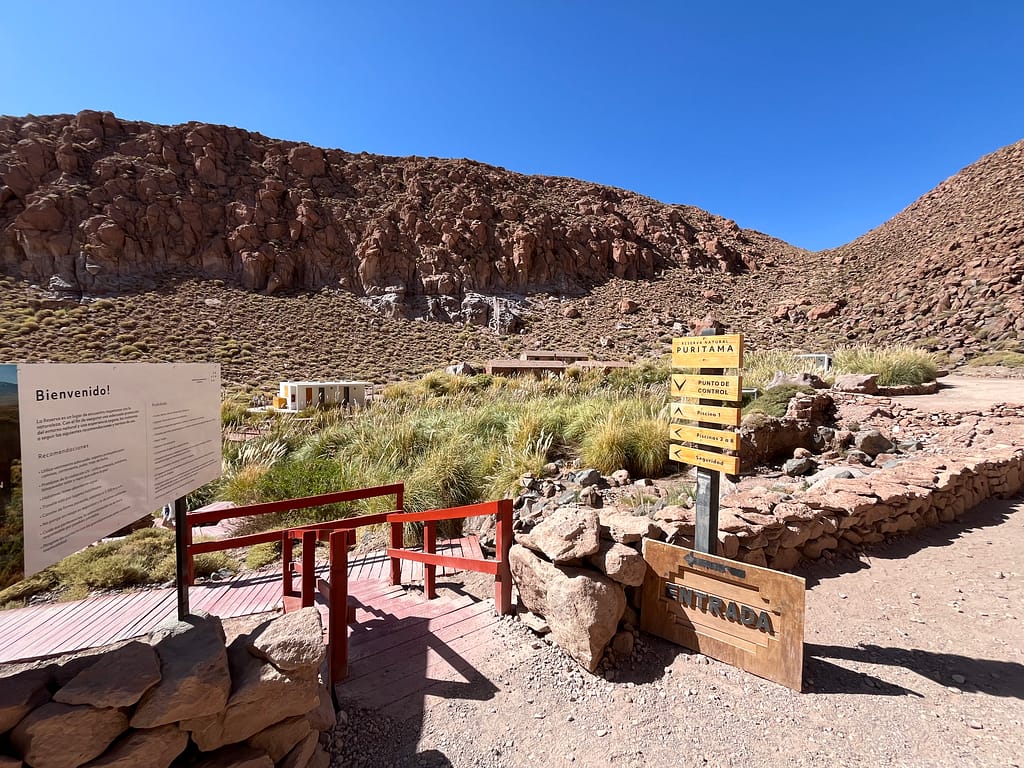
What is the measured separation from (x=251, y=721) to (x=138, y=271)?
46312mm

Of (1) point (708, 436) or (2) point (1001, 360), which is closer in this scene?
(1) point (708, 436)

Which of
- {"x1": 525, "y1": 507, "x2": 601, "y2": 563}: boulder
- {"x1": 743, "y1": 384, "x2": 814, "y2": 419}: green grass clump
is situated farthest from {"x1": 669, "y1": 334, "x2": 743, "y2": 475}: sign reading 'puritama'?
{"x1": 743, "y1": 384, "x2": 814, "y2": 419}: green grass clump

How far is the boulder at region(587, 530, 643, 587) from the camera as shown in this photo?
9.96 ft

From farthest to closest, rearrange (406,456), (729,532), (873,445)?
(406,456) → (873,445) → (729,532)

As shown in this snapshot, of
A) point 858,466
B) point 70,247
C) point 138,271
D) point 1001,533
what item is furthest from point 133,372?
A: point 70,247

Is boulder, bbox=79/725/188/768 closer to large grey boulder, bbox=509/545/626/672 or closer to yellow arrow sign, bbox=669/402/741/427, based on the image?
large grey boulder, bbox=509/545/626/672

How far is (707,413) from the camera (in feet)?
10.4

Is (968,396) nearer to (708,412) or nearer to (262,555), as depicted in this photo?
(708,412)

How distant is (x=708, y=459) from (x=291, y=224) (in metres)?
46.9

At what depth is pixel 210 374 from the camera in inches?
108

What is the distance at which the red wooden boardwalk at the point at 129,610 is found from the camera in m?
3.30

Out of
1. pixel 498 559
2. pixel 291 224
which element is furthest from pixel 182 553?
pixel 291 224

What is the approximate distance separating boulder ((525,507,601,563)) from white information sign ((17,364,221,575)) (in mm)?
2220

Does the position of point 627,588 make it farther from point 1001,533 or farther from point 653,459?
point 1001,533
